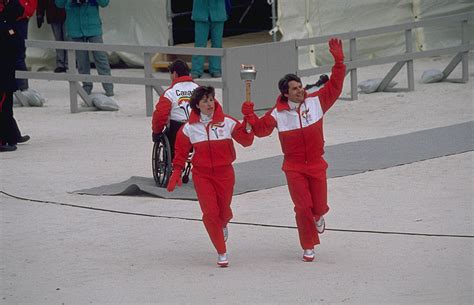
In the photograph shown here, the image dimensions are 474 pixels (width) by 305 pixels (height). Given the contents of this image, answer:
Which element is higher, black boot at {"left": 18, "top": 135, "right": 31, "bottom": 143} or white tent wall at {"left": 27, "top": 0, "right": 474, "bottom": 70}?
white tent wall at {"left": 27, "top": 0, "right": 474, "bottom": 70}

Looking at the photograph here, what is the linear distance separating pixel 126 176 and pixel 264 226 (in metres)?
2.72

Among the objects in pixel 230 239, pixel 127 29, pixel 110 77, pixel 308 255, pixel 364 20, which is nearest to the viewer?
pixel 308 255

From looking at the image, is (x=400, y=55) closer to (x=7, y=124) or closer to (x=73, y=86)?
(x=73, y=86)

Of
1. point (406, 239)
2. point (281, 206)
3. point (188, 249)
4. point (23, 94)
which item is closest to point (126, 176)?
point (281, 206)

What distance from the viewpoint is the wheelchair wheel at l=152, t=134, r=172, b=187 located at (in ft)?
36.5

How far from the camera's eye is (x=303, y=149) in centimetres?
841

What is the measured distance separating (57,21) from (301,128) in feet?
39.3

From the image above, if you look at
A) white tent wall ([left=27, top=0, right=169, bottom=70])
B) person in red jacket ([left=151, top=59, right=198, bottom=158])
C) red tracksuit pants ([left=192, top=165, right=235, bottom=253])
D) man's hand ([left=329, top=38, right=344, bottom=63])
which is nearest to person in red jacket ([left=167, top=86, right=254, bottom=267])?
red tracksuit pants ([left=192, top=165, right=235, bottom=253])

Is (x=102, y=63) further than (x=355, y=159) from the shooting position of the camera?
Yes

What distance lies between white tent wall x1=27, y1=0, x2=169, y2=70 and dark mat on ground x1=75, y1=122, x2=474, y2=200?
7844 millimetres

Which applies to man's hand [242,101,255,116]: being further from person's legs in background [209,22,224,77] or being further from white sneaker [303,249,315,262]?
person's legs in background [209,22,224,77]

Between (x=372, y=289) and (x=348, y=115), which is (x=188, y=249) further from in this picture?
(x=348, y=115)

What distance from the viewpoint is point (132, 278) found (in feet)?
26.3

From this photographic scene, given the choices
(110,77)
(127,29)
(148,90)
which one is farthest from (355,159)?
(127,29)
